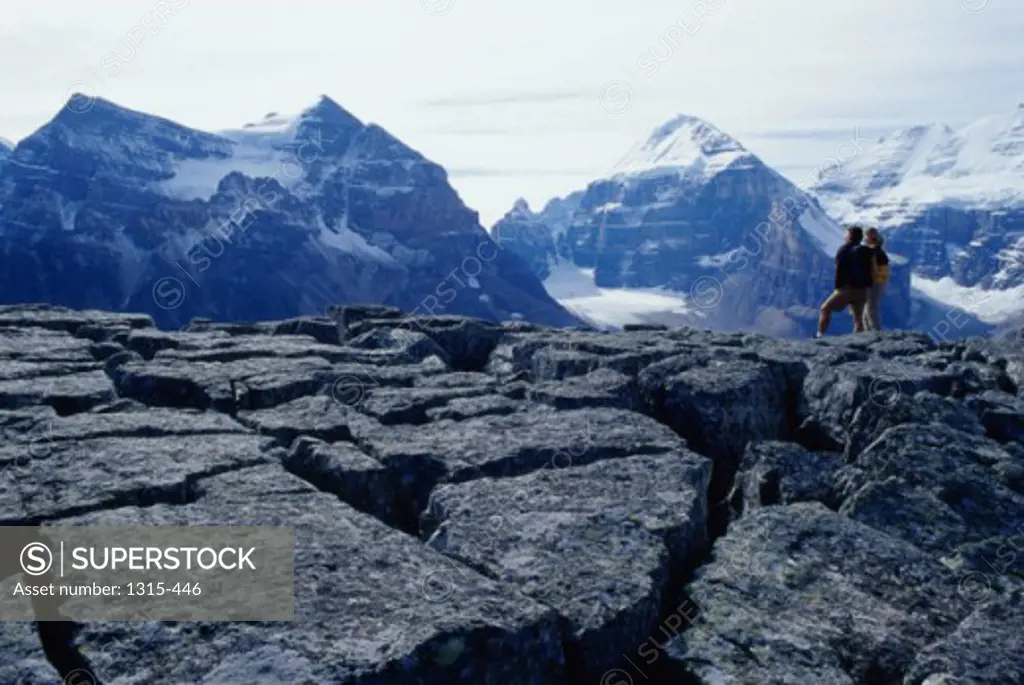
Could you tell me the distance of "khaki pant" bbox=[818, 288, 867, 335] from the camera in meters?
20.0

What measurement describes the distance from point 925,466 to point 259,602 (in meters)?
5.01

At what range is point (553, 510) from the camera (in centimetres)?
589

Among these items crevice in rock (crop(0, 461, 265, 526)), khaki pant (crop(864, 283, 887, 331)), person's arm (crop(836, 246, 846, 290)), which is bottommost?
crevice in rock (crop(0, 461, 265, 526))

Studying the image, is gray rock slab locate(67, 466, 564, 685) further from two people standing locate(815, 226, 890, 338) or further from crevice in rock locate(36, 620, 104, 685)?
two people standing locate(815, 226, 890, 338)

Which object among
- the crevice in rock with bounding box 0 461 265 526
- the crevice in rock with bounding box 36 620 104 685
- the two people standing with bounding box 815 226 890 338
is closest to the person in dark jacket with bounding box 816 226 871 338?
the two people standing with bounding box 815 226 890 338

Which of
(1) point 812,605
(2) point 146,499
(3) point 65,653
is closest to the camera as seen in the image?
(3) point 65,653

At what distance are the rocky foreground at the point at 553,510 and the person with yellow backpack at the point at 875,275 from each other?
972cm

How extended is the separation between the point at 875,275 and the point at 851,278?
2.64 feet

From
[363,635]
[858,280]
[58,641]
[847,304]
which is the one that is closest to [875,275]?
[858,280]

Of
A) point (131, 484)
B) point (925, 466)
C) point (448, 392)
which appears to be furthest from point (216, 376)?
point (925, 466)

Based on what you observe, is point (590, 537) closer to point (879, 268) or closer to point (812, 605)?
point (812, 605)

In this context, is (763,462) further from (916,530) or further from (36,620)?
(36,620)

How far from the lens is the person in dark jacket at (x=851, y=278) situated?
2002cm

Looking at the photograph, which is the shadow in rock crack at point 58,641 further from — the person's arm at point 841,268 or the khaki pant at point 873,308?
the khaki pant at point 873,308
